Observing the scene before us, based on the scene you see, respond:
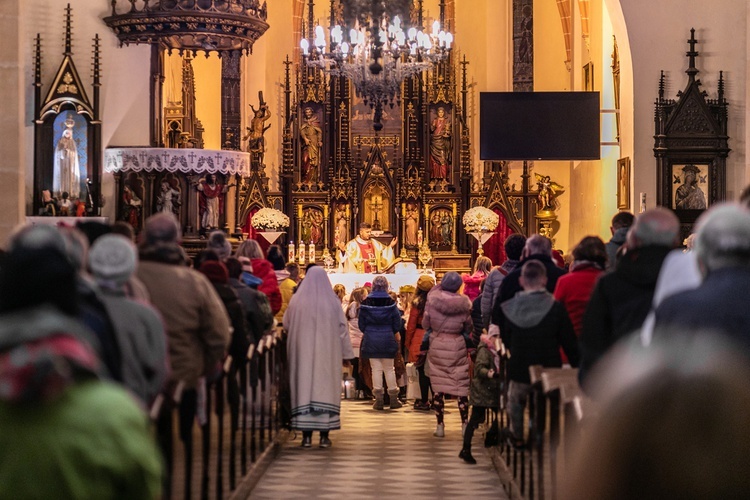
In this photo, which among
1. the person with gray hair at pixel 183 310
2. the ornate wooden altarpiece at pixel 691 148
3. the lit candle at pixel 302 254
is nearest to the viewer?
the person with gray hair at pixel 183 310

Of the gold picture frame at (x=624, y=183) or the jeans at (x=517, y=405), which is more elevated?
the gold picture frame at (x=624, y=183)

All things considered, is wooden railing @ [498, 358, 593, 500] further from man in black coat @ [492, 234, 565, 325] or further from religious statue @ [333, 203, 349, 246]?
religious statue @ [333, 203, 349, 246]

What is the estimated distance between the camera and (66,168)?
1834 centimetres

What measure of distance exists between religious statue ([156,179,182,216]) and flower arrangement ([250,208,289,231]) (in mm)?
5761

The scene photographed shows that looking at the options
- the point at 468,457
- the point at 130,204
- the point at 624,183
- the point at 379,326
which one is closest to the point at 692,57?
the point at 624,183

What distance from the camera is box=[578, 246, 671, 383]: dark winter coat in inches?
268

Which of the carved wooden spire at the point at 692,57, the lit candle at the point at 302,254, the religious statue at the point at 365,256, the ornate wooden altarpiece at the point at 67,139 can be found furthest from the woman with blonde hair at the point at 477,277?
the lit candle at the point at 302,254

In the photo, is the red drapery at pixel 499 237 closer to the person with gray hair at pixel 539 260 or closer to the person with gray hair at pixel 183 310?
the person with gray hair at pixel 539 260

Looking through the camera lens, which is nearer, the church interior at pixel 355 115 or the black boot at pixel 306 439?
the black boot at pixel 306 439

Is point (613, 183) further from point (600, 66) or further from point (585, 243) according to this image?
point (585, 243)

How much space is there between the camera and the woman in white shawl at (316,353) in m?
12.6

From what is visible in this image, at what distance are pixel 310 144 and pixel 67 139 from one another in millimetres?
7550

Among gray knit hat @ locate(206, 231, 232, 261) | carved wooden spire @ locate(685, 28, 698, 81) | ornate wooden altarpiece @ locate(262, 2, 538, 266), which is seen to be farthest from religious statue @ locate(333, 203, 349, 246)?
gray knit hat @ locate(206, 231, 232, 261)

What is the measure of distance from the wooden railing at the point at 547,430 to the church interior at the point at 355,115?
5126mm
